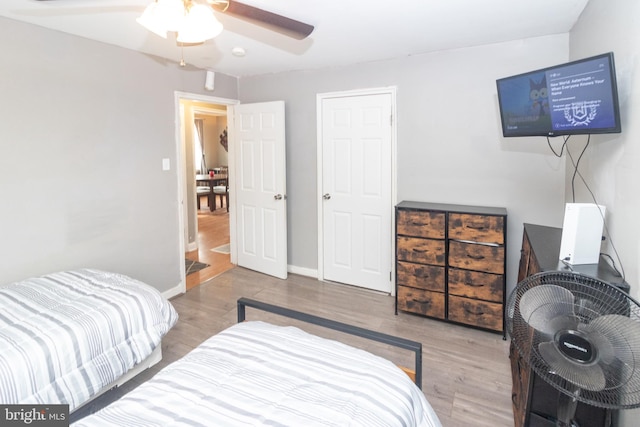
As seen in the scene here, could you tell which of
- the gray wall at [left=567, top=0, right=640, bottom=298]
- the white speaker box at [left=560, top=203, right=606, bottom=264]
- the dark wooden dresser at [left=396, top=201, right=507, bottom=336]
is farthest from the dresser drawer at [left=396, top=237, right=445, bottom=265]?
the white speaker box at [left=560, top=203, right=606, bottom=264]

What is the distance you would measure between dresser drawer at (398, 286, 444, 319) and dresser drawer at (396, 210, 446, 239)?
49 cm

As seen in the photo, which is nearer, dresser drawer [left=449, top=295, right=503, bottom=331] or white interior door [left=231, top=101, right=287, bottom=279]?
dresser drawer [left=449, top=295, right=503, bottom=331]

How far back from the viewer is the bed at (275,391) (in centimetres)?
109

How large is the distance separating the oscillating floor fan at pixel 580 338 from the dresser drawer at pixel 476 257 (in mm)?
1632

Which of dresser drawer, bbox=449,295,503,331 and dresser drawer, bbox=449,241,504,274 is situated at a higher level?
dresser drawer, bbox=449,241,504,274

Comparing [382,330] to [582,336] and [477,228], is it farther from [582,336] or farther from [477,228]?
[582,336]

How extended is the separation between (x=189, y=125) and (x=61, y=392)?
14.2 ft

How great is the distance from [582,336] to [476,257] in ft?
6.04

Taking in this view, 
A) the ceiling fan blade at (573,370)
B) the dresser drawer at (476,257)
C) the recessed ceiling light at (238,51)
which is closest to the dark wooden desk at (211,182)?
the recessed ceiling light at (238,51)

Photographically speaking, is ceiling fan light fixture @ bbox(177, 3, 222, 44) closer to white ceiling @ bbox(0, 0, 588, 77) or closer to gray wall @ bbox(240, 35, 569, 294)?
white ceiling @ bbox(0, 0, 588, 77)

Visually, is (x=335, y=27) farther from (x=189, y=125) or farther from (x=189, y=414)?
(x=189, y=125)

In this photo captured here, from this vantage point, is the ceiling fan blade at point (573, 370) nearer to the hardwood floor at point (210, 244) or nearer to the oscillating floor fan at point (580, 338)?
the oscillating floor fan at point (580, 338)

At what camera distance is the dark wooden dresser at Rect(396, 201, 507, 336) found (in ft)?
9.28

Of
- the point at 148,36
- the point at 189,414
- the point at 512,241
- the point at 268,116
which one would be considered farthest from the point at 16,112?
the point at 512,241
